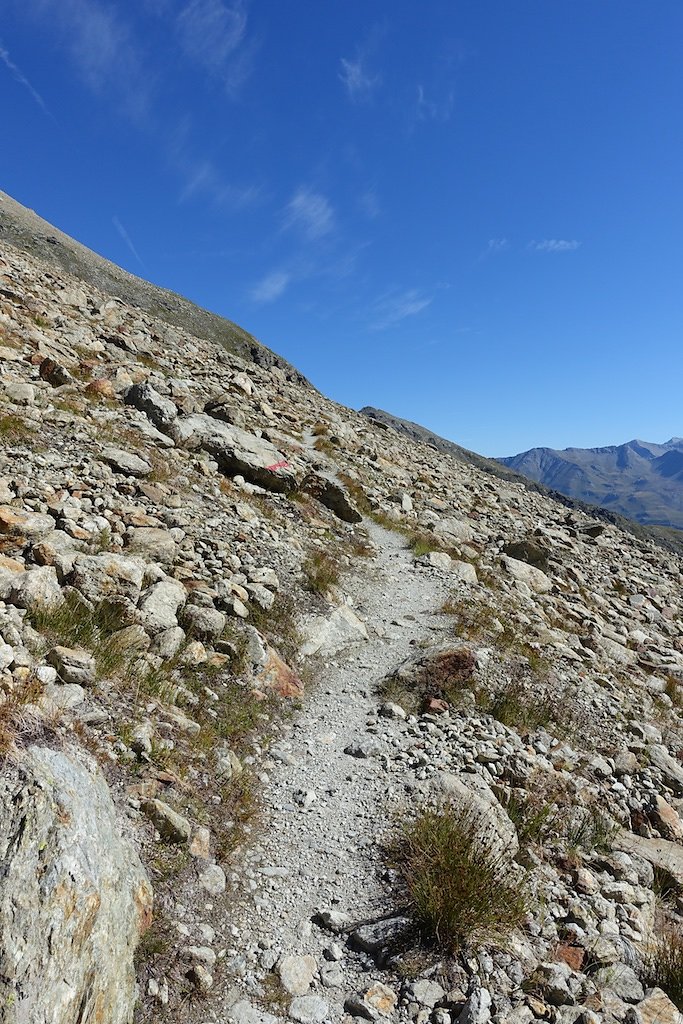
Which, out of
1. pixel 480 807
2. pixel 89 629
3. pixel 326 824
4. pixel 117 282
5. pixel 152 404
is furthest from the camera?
pixel 117 282

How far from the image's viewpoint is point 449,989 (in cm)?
483

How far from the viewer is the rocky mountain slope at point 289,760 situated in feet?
14.6

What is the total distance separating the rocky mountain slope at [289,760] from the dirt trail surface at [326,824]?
3cm

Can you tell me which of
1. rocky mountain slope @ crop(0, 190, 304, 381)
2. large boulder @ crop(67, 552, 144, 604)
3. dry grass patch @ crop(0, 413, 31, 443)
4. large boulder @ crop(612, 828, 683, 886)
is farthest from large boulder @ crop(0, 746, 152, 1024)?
rocky mountain slope @ crop(0, 190, 304, 381)

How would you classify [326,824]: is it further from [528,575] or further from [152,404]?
[152,404]

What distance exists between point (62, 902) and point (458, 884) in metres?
3.78

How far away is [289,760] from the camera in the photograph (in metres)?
8.12

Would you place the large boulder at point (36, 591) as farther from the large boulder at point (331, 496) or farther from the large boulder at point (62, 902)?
the large boulder at point (331, 496)

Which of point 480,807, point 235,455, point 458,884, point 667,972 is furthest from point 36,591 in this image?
point 235,455

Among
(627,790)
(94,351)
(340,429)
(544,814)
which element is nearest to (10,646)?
(544,814)

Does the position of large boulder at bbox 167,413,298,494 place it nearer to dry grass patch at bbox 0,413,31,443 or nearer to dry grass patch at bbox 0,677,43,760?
dry grass patch at bbox 0,413,31,443

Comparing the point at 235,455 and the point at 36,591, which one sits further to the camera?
the point at 235,455

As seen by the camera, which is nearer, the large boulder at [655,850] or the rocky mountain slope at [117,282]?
the large boulder at [655,850]

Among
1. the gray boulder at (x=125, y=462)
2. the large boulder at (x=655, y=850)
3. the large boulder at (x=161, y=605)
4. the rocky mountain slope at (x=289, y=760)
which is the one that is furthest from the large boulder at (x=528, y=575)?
the gray boulder at (x=125, y=462)
